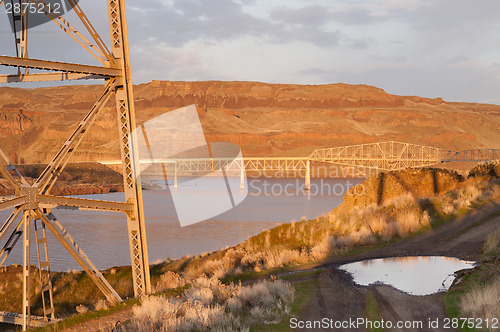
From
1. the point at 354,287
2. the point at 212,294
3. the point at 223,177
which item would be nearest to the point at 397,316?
the point at 354,287

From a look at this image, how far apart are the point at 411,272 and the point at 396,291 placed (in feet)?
6.88

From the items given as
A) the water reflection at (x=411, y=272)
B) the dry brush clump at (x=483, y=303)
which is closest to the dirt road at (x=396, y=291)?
the water reflection at (x=411, y=272)

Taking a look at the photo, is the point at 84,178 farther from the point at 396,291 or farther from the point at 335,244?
the point at 396,291

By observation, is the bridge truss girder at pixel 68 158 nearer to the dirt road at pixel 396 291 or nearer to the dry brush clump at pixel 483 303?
the dirt road at pixel 396 291

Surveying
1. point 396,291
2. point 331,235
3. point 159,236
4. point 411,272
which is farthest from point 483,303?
point 159,236

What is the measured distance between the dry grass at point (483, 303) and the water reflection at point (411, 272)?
4.72ft

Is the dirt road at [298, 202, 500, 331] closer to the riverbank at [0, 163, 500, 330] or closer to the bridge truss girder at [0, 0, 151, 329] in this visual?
the riverbank at [0, 163, 500, 330]

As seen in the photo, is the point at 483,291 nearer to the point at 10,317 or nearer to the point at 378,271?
the point at 378,271

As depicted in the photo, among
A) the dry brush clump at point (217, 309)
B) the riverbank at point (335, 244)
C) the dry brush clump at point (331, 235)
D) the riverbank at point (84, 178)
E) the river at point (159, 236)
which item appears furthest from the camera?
the riverbank at point (84, 178)

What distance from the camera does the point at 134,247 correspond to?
546 inches

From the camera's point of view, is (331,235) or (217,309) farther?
(331,235)

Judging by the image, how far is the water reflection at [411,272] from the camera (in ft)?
36.8

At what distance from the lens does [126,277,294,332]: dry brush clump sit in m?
8.63

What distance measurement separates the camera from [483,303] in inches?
351
